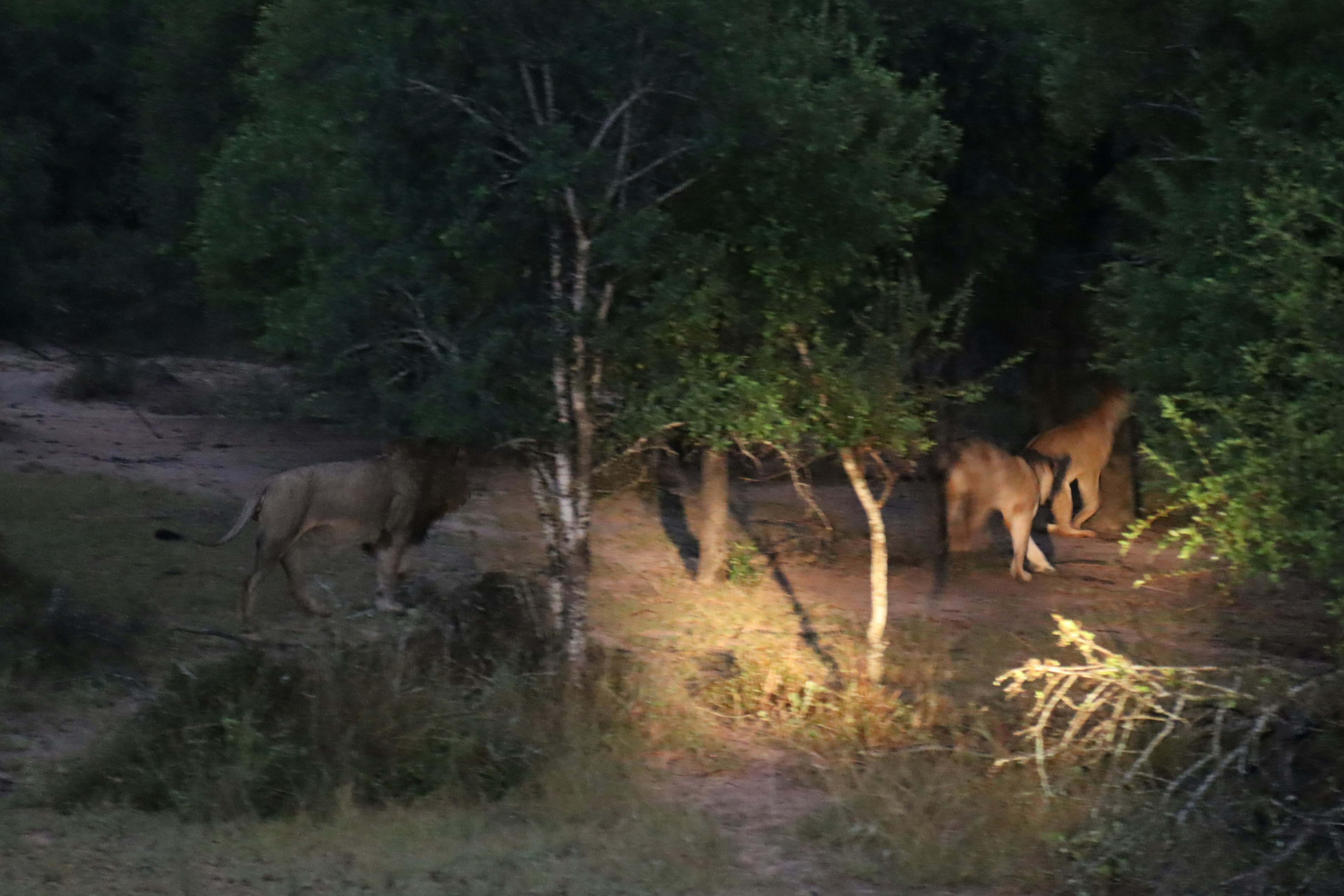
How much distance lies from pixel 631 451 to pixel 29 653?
13.7 ft

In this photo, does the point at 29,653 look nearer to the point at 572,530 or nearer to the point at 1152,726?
the point at 572,530

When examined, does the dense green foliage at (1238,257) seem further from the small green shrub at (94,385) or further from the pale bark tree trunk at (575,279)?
the small green shrub at (94,385)

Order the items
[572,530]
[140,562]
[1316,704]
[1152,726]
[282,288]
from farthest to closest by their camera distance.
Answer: [282,288] < [140,562] < [572,530] < [1152,726] < [1316,704]

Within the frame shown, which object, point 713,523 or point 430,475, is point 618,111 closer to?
point 430,475

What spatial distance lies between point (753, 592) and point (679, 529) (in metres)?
3.18

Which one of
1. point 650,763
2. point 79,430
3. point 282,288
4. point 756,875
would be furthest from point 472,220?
point 79,430

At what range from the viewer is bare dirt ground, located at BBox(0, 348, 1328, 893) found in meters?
8.68

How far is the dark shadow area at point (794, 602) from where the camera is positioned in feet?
34.8

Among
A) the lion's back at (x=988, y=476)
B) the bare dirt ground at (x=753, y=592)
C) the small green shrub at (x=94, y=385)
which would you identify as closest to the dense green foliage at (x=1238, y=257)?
the bare dirt ground at (x=753, y=592)

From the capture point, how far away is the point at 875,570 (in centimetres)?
1000

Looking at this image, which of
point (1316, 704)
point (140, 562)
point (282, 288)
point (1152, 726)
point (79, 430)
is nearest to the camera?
point (1316, 704)

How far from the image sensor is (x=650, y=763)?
8.83 m

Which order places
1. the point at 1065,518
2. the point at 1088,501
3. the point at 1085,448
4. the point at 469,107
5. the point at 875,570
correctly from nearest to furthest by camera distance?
the point at 469,107 < the point at 875,570 < the point at 1085,448 < the point at 1088,501 < the point at 1065,518

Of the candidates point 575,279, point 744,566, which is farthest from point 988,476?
point 575,279
